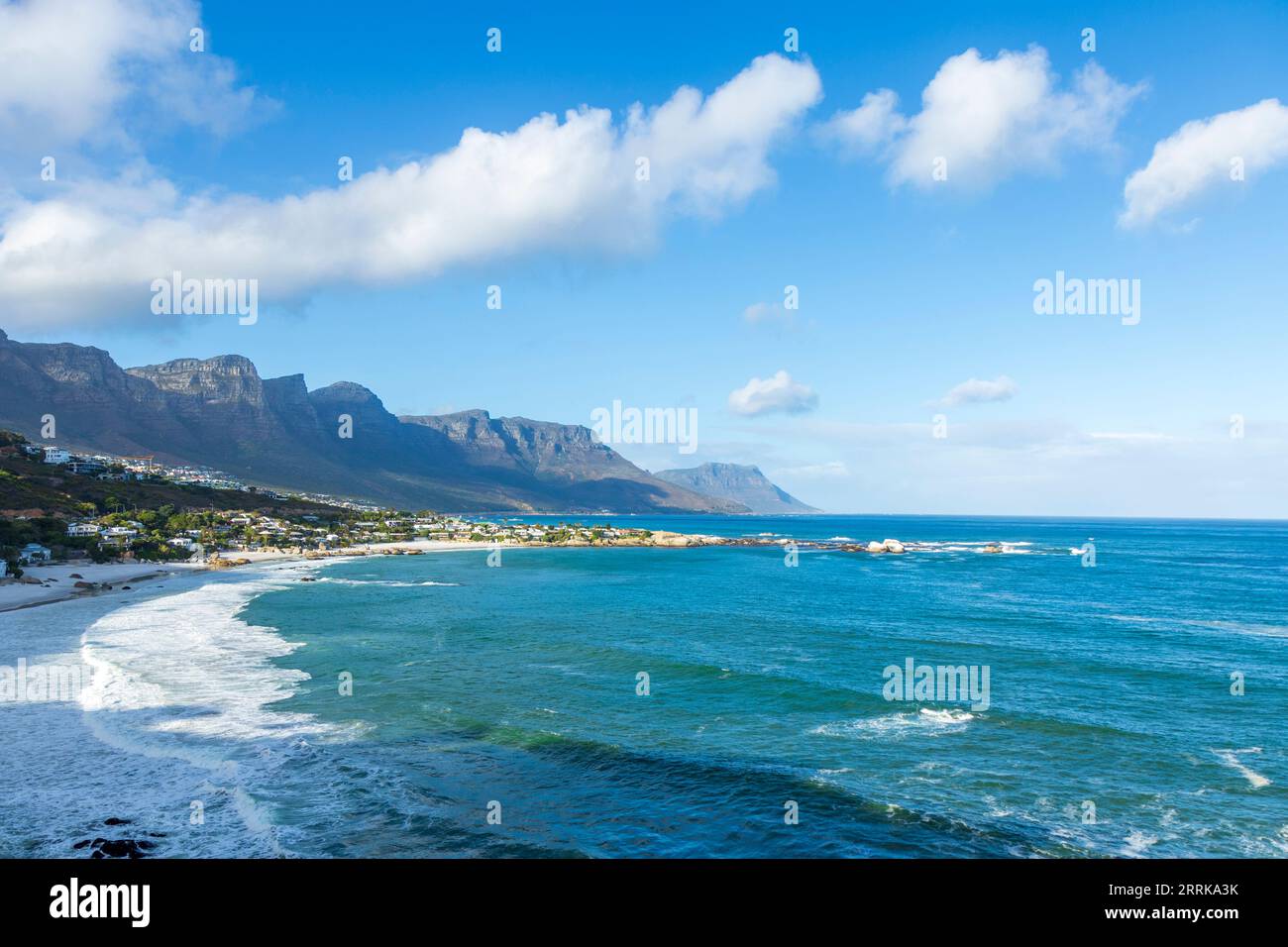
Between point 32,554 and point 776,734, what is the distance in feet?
311

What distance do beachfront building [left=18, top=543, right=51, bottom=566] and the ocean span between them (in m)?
29.2

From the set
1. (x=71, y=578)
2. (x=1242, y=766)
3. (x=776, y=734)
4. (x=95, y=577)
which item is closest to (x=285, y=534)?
(x=95, y=577)

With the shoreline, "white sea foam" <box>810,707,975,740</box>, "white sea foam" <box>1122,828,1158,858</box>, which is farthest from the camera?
the shoreline

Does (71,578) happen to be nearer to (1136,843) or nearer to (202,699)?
(202,699)

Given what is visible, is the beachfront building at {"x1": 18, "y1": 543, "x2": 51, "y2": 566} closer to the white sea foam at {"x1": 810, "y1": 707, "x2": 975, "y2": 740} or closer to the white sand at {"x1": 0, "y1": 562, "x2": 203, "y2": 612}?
the white sand at {"x1": 0, "y1": 562, "x2": 203, "y2": 612}

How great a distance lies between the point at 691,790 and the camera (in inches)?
883

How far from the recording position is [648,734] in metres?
28.1

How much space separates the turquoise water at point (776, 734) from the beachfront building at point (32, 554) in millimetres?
43800

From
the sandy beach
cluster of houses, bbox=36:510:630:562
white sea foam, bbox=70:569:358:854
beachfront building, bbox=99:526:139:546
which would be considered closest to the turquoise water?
white sea foam, bbox=70:569:358:854

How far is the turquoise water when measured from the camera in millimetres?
19531
